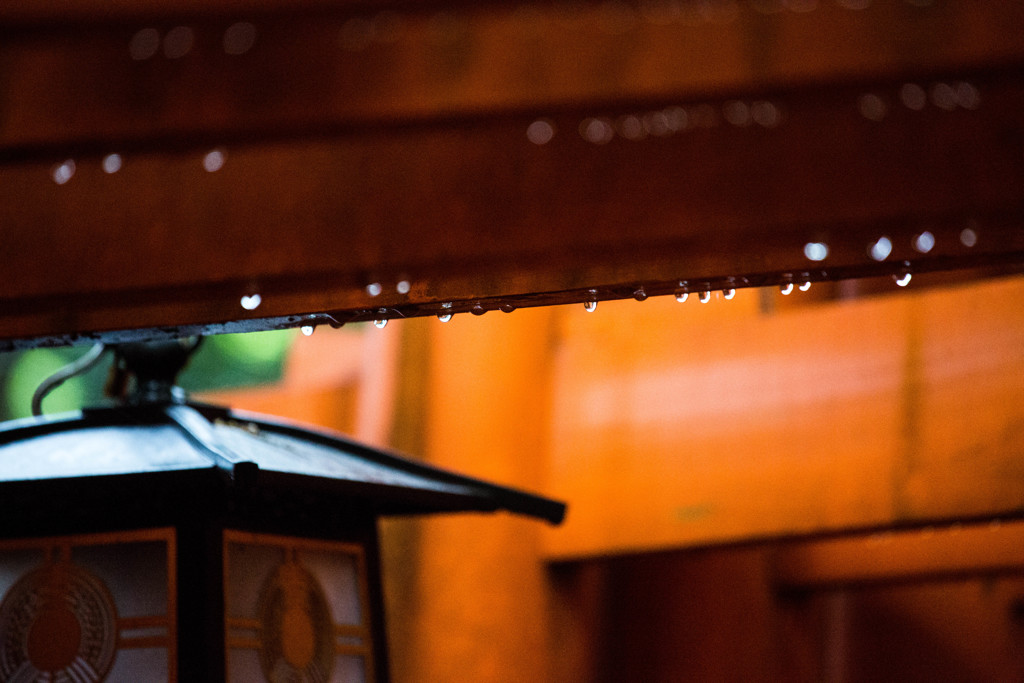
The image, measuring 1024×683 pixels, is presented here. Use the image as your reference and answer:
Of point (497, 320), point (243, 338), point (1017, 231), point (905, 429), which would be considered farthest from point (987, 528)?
point (243, 338)

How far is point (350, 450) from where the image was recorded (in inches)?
124

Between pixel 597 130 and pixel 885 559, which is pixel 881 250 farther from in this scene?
pixel 885 559

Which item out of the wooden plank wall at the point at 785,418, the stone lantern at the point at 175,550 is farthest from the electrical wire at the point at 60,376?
the wooden plank wall at the point at 785,418

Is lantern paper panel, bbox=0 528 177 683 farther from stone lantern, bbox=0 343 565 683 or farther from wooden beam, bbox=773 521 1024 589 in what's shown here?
wooden beam, bbox=773 521 1024 589

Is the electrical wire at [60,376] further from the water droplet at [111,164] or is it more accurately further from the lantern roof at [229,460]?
the water droplet at [111,164]

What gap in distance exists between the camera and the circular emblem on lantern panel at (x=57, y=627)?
96.9 inches

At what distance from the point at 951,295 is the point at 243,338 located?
477 inches

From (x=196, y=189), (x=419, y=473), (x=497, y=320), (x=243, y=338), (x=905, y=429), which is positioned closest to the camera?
(x=196, y=189)

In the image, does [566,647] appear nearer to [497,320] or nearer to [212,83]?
[497,320]

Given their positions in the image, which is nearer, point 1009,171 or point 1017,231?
point 1009,171

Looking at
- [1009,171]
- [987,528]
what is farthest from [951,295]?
[1009,171]

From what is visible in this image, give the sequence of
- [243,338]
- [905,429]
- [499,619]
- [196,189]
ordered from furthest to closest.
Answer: [243,338]
[499,619]
[905,429]
[196,189]

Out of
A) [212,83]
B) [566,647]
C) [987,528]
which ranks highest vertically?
[212,83]

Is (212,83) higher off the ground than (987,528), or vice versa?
(212,83)
